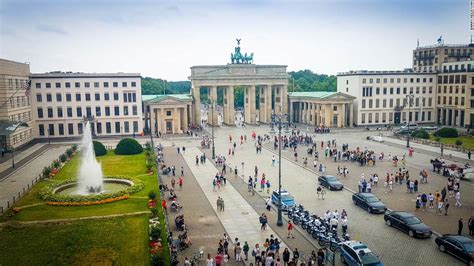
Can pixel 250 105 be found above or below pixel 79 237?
above

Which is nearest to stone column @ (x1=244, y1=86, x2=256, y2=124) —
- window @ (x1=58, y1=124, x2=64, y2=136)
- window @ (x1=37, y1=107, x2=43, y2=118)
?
window @ (x1=58, y1=124, x2=64, y2=136)

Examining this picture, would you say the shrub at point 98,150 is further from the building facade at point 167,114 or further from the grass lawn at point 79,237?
the building facade at point 167,114

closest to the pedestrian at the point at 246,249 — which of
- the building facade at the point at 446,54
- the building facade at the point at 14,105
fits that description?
the building facade at the point at 14,105

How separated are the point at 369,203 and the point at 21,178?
38.9 metres

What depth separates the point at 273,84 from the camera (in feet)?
351

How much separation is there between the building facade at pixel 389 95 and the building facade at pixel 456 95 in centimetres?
200

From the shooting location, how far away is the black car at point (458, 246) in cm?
2409

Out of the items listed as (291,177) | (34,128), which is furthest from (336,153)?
(34,128)

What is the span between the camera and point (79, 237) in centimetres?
2878

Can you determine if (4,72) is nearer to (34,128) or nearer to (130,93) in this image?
(34,128)

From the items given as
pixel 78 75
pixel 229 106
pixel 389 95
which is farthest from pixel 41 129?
pixel 389 95

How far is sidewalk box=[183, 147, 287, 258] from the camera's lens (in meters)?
29.4

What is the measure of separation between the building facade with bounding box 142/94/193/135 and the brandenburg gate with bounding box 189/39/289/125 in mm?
8110

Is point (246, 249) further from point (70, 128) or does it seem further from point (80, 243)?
point (70, 128)
